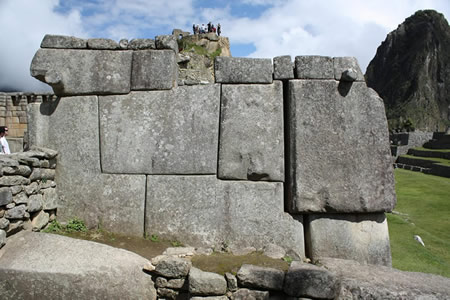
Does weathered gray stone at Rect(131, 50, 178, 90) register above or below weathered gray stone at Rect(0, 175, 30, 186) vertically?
above

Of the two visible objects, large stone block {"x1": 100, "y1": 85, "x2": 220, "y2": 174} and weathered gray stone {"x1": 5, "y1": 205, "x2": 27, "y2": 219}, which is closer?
weathered gray stone {"x1": 5, "y1": 205, "x2": 27, "y2": 219}

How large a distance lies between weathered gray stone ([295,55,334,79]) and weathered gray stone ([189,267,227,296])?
2.84m

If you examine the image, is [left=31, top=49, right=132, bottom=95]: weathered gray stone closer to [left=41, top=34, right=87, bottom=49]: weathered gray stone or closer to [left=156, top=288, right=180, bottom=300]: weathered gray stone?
[left=41, top=34, right=87, bottom=49]: weathered gray stone

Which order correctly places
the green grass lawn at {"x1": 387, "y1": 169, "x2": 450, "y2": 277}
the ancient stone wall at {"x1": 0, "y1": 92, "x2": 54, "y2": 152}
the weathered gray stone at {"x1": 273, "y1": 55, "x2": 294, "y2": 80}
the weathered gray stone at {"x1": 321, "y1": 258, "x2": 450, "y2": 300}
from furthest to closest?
the ancient stone wall at {"x1": 0, "y1": 92, "x2": 54, "y2": 152} → the green grass lawn at {"x1": 387, "y1": 169, "x2": 450, "y2": 277} → the weathered gray stone at {"x1": 273, "y1": 55, "x2": 294, "y2": 80} → the weathered gray stone at {"x1": 321, "y1": 258, "x2": 450, "y2": 300}

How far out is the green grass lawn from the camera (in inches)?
244

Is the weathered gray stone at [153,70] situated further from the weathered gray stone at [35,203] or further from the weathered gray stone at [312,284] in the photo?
the weathered gray stone at [312,284]

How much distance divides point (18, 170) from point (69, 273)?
1.49 m

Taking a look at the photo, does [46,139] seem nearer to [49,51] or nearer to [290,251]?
[49,51]

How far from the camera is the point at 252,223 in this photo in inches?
188

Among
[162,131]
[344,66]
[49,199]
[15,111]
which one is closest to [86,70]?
[162,131]

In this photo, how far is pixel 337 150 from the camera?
4691mm

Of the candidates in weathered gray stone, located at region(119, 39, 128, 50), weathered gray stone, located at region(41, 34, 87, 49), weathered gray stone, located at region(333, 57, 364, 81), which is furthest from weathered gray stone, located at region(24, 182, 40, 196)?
weathered gray stone, located at region(333, 57, 364, 81)

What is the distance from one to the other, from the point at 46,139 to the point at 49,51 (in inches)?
50.6

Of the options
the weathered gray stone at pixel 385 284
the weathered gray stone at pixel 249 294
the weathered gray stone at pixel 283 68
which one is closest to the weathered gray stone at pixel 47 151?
the weathered gray stone at pixel 249 294
